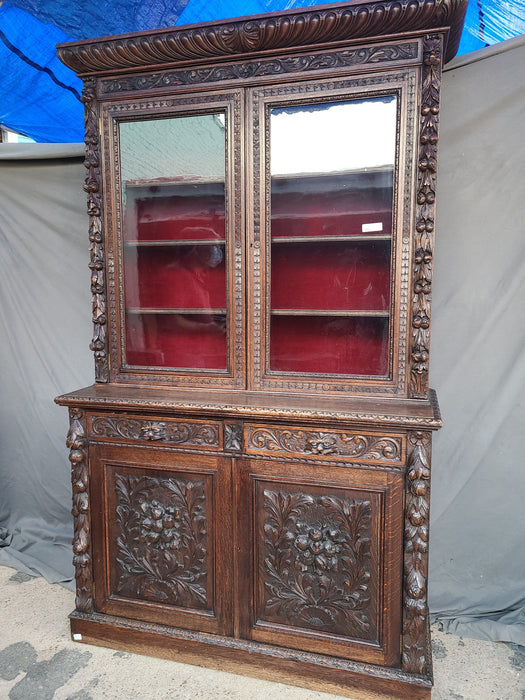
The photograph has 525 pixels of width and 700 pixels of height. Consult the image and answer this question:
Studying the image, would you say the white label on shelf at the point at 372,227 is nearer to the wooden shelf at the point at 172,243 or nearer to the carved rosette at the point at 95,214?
the wooden shelf at the point at 172,243

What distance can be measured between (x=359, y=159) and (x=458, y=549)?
1722 millimetres

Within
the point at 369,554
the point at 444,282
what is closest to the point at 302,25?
the point at 444,282

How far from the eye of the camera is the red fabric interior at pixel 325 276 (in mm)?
1779

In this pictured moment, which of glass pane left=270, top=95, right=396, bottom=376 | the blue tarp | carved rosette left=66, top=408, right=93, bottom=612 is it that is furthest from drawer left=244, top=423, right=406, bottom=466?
the blue tarp

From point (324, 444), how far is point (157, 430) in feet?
2.03

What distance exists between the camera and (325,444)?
165 centimetres

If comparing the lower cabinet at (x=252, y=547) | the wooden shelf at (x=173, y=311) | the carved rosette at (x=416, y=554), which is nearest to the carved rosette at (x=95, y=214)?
the wooden shelf at (x=173, y=311)

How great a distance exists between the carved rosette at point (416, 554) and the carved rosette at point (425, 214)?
23cm

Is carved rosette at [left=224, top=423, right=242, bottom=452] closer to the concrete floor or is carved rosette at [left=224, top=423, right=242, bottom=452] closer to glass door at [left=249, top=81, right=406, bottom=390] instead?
glass door at [left=249, top=81, right=406, bottom=390]

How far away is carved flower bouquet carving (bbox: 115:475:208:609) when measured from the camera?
5.97 feet

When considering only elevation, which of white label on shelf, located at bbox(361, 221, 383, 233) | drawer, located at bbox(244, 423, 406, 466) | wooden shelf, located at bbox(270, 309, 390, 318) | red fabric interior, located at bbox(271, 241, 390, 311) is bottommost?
drawer, located at bbox(244, 423, 406, 466)

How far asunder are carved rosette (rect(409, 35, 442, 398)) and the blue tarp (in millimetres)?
550

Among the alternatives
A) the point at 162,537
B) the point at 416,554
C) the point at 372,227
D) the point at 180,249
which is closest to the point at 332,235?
→ the point at 372,227

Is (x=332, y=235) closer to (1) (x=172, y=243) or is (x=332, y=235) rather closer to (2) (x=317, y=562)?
(1) (x=172, y=243)
